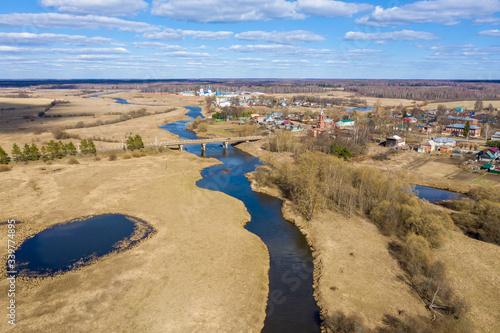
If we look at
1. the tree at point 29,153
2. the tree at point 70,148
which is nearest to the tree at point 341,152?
the tree at point 70,148

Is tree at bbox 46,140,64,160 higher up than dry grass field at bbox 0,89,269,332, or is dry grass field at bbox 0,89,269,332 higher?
tree at bbox 46,140,64,160

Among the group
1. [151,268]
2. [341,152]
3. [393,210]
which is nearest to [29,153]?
[151,268]

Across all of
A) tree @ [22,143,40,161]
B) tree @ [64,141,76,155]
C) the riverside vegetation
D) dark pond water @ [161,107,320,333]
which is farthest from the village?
tree @ [22,143,40,161]

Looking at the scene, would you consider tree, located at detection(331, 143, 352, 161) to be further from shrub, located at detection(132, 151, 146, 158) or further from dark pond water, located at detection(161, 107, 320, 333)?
shrub, located at detection(132, 151, 146, 158)

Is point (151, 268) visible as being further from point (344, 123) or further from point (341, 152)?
point (344, 123)

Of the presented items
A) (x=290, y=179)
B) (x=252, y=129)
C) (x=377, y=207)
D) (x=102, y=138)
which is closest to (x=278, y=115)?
(x=252, y=129)
